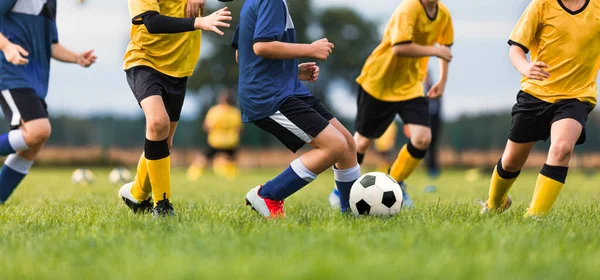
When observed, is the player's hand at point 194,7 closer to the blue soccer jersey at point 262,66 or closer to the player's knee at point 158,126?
the blue soccer jersey at point 262,66

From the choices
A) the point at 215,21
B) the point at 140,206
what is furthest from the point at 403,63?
the point at 140,206

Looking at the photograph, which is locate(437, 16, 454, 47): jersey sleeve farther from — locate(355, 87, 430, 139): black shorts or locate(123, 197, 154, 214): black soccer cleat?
locate(123, 197, 154, 214): black soccer cleat

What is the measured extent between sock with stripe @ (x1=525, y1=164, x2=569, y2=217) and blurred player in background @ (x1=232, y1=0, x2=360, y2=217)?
140 cm

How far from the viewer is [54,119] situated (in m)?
24.0

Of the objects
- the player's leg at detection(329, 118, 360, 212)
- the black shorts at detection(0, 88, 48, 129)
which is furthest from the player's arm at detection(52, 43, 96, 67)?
the player's leg at detection(329, 118, 360, 212)

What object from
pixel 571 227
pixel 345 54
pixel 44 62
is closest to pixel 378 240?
pixel 571 227

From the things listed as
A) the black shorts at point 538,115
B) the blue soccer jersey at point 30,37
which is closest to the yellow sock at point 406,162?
the black shorts at point 538,115

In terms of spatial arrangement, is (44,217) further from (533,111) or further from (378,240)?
(533,111)

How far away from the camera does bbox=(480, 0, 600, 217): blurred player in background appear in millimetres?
4535

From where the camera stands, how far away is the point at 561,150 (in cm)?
441

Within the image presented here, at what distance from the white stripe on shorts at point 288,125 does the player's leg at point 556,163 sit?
1682mm

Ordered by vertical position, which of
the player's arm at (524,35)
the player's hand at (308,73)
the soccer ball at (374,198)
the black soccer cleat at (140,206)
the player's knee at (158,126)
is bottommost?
the black soccer cleat at (140,206)

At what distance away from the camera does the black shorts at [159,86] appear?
4.65 metres

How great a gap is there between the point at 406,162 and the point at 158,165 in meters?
2.80
